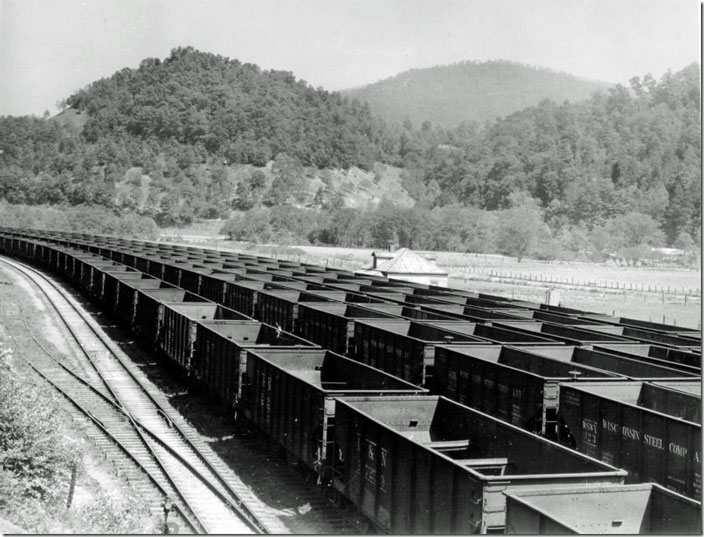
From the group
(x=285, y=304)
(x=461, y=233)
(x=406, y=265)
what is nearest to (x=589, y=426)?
(x=285, y=304)

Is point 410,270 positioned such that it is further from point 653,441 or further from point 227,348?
point 653,441

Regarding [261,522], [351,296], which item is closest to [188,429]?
[261,522]

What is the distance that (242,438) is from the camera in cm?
1925

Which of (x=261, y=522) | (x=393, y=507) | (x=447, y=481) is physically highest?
(x=447, y=481)

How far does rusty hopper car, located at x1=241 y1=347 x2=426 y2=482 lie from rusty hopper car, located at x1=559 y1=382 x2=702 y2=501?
3076mm

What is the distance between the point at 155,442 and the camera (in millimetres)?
18781

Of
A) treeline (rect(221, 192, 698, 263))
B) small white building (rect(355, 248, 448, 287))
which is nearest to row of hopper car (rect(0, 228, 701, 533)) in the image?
small white building (rect(355, 248, 448, 287))

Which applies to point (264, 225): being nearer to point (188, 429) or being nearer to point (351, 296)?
point (351, 296)

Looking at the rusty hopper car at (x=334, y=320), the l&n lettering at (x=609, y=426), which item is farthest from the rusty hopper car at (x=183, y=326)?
the l&n lettering at (x=609, y=426)

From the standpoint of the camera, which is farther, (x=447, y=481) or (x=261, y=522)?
(x=261, y=522)

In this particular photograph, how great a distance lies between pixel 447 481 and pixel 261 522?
5.06m

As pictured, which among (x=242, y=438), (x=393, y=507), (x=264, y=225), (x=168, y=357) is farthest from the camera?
(x=264, y=225)

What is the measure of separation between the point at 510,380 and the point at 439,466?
6451 millimetres

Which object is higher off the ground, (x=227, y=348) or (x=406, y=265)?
(x=406, y=265)
